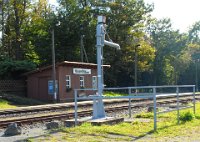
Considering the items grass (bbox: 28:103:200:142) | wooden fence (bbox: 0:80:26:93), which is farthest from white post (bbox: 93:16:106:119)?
wooden fence (bbox: 0:80:26:93)

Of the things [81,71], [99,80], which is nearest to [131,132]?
[99,80]

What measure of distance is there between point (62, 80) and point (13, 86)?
20.0 feet

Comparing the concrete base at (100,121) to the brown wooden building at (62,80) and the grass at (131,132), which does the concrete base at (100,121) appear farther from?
the brown wooden building at (62,80)

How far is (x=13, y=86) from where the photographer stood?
123ft

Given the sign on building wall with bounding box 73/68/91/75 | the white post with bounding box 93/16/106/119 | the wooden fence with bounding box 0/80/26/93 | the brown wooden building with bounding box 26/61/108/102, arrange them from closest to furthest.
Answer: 1. the white post with bounding box 93/16/106/119
2. the brown wooden building with bounding box 26/61/108/102
3. the sign on building wall with bounding box 73/68/91/75
4. the wooden fence with bounding box 0/80/26/93

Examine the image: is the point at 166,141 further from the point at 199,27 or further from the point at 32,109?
the point at 199,27

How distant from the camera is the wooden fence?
36406 mm

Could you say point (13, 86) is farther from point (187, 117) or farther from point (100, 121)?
point (187, 117)

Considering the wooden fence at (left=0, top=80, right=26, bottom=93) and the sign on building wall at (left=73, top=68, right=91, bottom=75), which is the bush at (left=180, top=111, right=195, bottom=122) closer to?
the sign on building wall at (left=73, top=68, right=91, bottom=75)

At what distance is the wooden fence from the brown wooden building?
1329 millimetres

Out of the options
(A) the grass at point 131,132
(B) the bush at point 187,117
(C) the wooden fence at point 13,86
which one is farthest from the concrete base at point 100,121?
(C) the wooden fence at point 13,86

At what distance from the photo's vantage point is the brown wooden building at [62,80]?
1346 inches

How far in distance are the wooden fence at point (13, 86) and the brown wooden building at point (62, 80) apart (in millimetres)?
1329

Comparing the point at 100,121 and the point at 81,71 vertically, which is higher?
the point at 81,71
